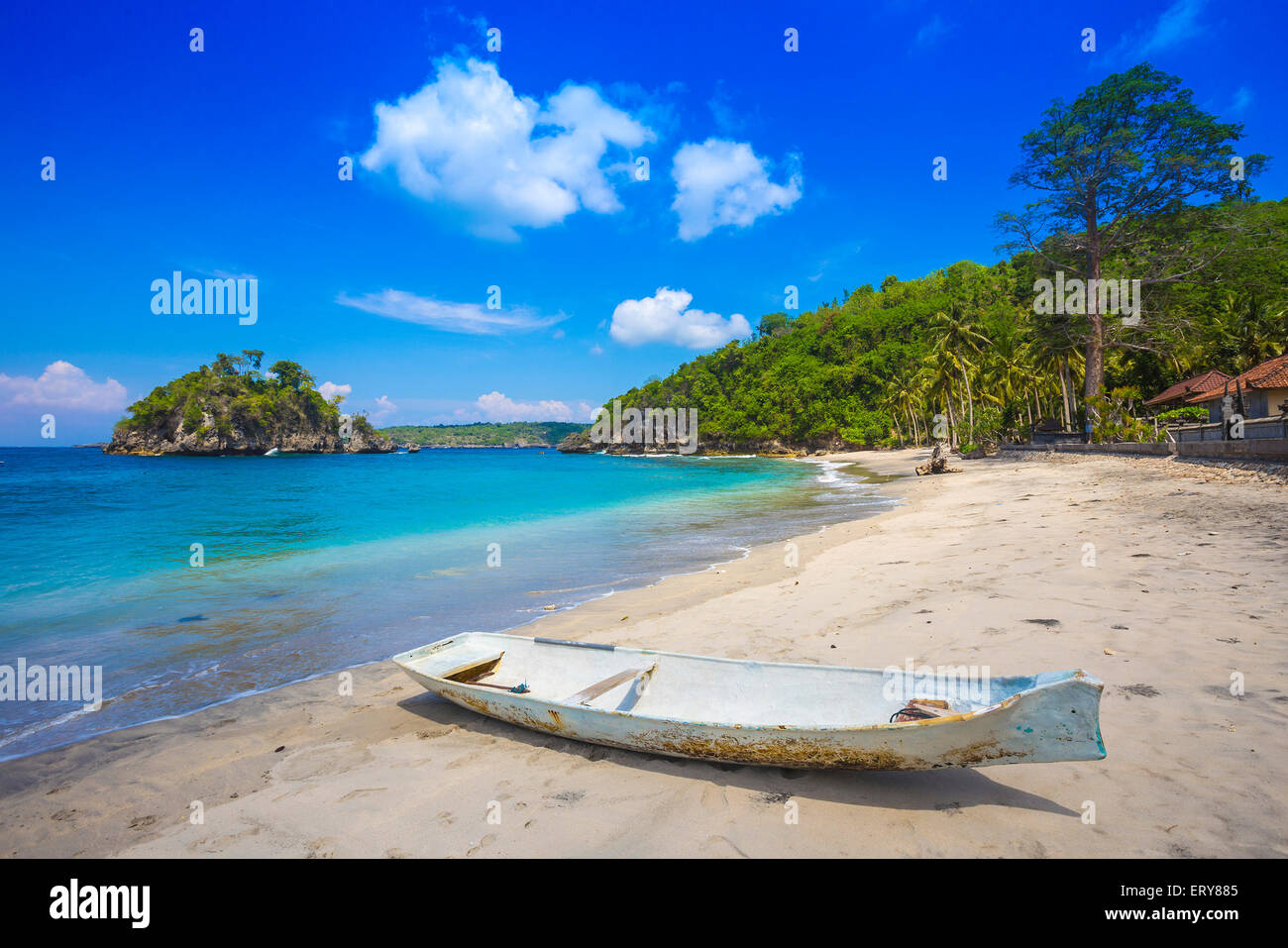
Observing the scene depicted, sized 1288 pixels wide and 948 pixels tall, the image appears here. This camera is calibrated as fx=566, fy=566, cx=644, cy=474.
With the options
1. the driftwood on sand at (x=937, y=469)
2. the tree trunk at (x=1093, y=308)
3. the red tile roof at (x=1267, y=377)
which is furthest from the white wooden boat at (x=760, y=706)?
the tree trunk at (x=1093, y=308)

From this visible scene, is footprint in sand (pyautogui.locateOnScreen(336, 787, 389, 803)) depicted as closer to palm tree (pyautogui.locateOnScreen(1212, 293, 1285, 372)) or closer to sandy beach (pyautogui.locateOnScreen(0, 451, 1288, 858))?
sandy beach (pyautogui.locateOnScreen(0, 451, 1288, 858))

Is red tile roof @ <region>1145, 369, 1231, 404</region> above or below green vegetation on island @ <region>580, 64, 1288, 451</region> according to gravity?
below

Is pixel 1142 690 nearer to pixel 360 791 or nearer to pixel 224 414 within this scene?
pixel 360 791

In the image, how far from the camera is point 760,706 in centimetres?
473

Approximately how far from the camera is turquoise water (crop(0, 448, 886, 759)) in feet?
25.0

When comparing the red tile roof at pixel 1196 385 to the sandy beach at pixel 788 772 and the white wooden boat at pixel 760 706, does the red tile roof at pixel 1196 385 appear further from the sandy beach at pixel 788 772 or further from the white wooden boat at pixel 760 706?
the white wooden boat at pixel 760 706

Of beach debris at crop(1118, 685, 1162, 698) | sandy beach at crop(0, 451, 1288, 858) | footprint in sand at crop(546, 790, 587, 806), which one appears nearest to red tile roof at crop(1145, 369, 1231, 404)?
sandy beach at crop(0, 451, 1288, 858)

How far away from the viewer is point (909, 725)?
338 centimetres

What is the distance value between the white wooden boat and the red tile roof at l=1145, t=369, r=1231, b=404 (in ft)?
119

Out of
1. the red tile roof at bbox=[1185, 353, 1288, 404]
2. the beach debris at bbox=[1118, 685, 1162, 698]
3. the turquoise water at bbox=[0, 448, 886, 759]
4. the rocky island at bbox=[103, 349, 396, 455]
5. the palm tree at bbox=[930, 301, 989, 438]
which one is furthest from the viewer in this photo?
the rocky island at bbox=[103, 349, 396, 455]

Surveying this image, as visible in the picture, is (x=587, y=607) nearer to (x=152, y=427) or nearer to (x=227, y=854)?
(x=227, y=854)

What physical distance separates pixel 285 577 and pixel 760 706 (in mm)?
12887

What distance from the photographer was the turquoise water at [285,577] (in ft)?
25.0
